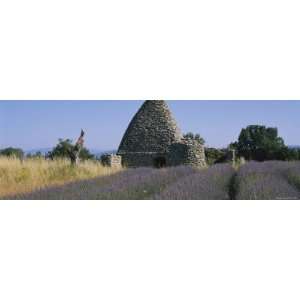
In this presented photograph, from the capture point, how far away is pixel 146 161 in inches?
309

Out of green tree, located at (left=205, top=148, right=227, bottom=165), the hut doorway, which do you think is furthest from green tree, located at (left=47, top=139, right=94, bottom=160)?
green tree, located at (left=205, top=148, right=227, bottom=165)

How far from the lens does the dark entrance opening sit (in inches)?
289

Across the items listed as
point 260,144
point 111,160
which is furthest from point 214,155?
point 111,160

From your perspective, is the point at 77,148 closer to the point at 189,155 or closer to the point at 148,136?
the point at 189,155

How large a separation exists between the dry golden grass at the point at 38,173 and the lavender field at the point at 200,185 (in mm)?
177

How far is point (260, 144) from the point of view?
6.26m

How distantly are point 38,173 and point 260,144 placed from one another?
302 cm

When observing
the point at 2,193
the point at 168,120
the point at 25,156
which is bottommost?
the point at 2,193

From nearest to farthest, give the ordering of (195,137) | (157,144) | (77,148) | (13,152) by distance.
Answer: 1. (13,152)
2. (77,148)
3. (195,137)
4. (157,144)

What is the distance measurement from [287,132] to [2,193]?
3.73 metres

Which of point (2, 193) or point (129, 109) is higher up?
point (129, 109)
